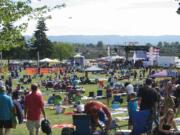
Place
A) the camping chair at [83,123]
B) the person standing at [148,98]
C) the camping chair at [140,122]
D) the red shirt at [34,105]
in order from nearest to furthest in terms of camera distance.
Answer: the camping chair at [83,123] → the red shirt at [34,105] → the camping chair at [140,122] → the person standing at [148,98]

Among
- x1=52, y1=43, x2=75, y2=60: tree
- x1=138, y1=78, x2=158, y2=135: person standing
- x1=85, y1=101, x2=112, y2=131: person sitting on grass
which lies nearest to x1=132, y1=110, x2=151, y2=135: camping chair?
x1=85, y1=101, x2=112, y2=131: person sitting on grass

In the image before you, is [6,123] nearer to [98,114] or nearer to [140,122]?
[98,114]

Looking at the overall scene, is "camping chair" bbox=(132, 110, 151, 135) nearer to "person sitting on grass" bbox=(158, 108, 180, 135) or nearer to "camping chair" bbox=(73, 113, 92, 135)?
"person sitting on grass" bbox=(158, 108, 180, 135)

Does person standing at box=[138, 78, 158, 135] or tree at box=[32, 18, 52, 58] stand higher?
person standing at box=[138, 78, 158, 135]

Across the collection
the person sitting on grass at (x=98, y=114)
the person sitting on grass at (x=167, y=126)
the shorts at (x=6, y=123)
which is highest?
the person sitting on grass at (x=98, y=114)

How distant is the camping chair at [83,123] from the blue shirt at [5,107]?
1.55 m

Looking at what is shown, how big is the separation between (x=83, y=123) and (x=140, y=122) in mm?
1446

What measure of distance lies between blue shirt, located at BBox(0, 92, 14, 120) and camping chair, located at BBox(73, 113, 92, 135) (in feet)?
5.07

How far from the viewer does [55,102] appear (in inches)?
1115

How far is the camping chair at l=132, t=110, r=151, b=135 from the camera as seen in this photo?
42.9 ft

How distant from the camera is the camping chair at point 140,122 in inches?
515

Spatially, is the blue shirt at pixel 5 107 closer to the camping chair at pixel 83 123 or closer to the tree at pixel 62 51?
the camping chair at pixel 83 123

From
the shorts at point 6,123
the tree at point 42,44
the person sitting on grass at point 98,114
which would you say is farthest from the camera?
the tree at point 42,44

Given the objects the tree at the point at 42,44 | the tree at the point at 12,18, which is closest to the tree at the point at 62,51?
the tree at the point at 42,44
